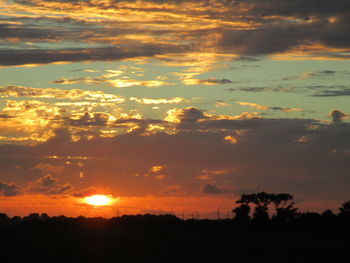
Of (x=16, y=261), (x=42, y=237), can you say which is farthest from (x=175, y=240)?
(x=16, y=261)

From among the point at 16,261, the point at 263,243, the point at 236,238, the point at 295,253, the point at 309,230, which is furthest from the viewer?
the point at 309,230

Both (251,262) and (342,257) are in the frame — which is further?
(342,257)

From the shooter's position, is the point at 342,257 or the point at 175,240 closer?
the point at 342,257

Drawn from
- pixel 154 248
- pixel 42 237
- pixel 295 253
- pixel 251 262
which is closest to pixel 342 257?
pixel 295 253

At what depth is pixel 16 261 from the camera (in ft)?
322

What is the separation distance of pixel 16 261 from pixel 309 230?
117199 millimetres

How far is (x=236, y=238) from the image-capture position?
15325cm

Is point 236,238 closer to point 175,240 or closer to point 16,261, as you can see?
point 175,240

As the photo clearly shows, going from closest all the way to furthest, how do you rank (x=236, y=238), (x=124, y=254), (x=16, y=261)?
(x=16, y=261), (x=124, y=254), (x=236, y=238)

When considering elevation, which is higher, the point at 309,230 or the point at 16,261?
the point at 309,230

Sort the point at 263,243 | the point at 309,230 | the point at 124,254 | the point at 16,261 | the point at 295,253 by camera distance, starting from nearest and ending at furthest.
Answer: the point at 16,261 → the point at 124,254 → the point at 295,253 → the point at 263,243 → the point at 309,230

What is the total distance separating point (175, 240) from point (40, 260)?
1962 inches

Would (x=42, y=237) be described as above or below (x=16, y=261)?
above

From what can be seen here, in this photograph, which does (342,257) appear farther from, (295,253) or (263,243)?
(263,243)
